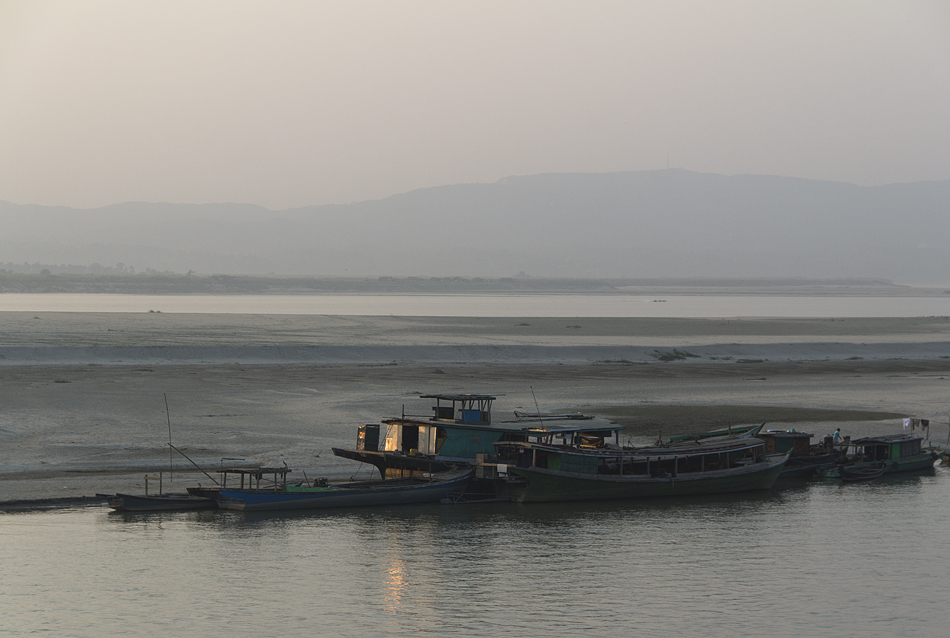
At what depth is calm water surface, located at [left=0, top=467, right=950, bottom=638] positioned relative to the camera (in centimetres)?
2019

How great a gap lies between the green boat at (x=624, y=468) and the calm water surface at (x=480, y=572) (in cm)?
120

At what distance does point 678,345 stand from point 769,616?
67.9 metres

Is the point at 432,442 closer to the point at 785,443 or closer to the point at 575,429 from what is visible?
the point at 575,429

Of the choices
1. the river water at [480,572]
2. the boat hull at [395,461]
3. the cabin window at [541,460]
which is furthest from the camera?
the boat hull at [395,461]

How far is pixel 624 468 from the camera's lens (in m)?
34.0

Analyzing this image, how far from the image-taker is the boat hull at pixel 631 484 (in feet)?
107

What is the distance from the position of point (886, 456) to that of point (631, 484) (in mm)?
11811

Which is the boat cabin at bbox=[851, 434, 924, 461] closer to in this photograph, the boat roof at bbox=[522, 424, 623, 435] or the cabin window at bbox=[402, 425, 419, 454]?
the boat roof at bbox=[522, 424, 623, 435]

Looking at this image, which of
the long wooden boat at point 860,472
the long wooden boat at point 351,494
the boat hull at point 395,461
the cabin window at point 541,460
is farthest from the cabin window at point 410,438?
the long wooden boat at point 860,472

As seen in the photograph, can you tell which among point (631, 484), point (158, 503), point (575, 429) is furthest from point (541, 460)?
point (158, 503)

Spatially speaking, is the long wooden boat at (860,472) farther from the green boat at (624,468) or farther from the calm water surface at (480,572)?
the calm water surface at (480,572)

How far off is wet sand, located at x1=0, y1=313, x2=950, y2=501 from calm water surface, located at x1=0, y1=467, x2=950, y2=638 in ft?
19.1

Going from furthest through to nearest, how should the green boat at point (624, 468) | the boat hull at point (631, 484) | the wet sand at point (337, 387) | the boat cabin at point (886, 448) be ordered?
the boat cabin at point (886, 448)
the wet sand at point (337, 387)
the green boat at point (624, 468)
the boat hull at point (631, 484)

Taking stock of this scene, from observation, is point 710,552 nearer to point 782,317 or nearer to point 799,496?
point 799,496
